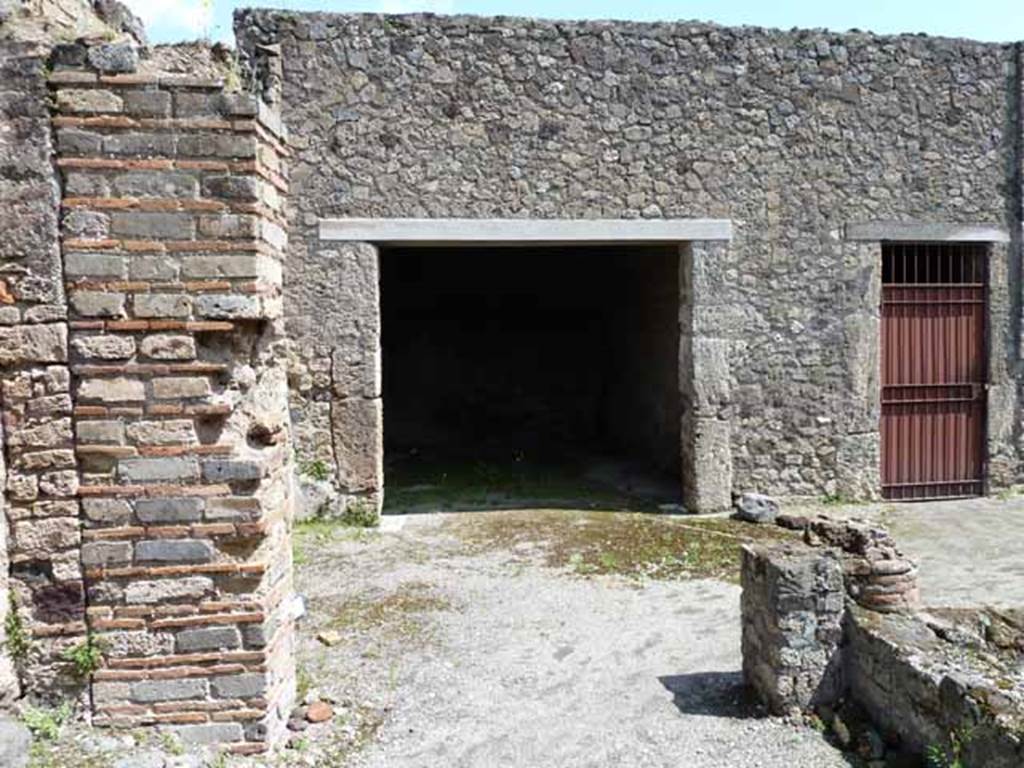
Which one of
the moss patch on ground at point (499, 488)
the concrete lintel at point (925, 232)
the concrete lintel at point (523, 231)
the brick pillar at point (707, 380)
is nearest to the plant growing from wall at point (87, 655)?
the concrete lintel at point (523, 231)

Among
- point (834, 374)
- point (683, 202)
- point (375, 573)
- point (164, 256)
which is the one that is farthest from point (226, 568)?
point (834, 374)

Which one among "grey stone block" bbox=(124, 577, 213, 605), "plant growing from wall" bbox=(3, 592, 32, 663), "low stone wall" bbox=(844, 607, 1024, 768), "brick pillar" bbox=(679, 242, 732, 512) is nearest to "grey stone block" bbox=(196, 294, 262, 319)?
"grey stone block" bbox=(124, 577, 213, 605)

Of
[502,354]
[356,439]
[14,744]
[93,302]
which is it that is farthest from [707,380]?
[14,744]

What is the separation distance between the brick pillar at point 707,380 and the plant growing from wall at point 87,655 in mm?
6073

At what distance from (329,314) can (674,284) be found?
373cm

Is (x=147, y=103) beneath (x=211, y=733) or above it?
above

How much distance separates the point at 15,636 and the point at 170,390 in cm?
123

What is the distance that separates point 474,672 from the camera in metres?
4.89

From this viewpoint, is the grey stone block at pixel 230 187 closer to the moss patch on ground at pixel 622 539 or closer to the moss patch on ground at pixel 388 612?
the moss patch on ground at pixel 388 612

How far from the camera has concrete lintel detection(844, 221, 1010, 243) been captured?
8.85 metres

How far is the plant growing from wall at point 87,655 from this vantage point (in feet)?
12.2

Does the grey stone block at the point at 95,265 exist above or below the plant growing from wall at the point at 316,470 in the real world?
above

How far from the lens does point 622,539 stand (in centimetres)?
771

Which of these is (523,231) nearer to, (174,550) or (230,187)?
(230,187)
